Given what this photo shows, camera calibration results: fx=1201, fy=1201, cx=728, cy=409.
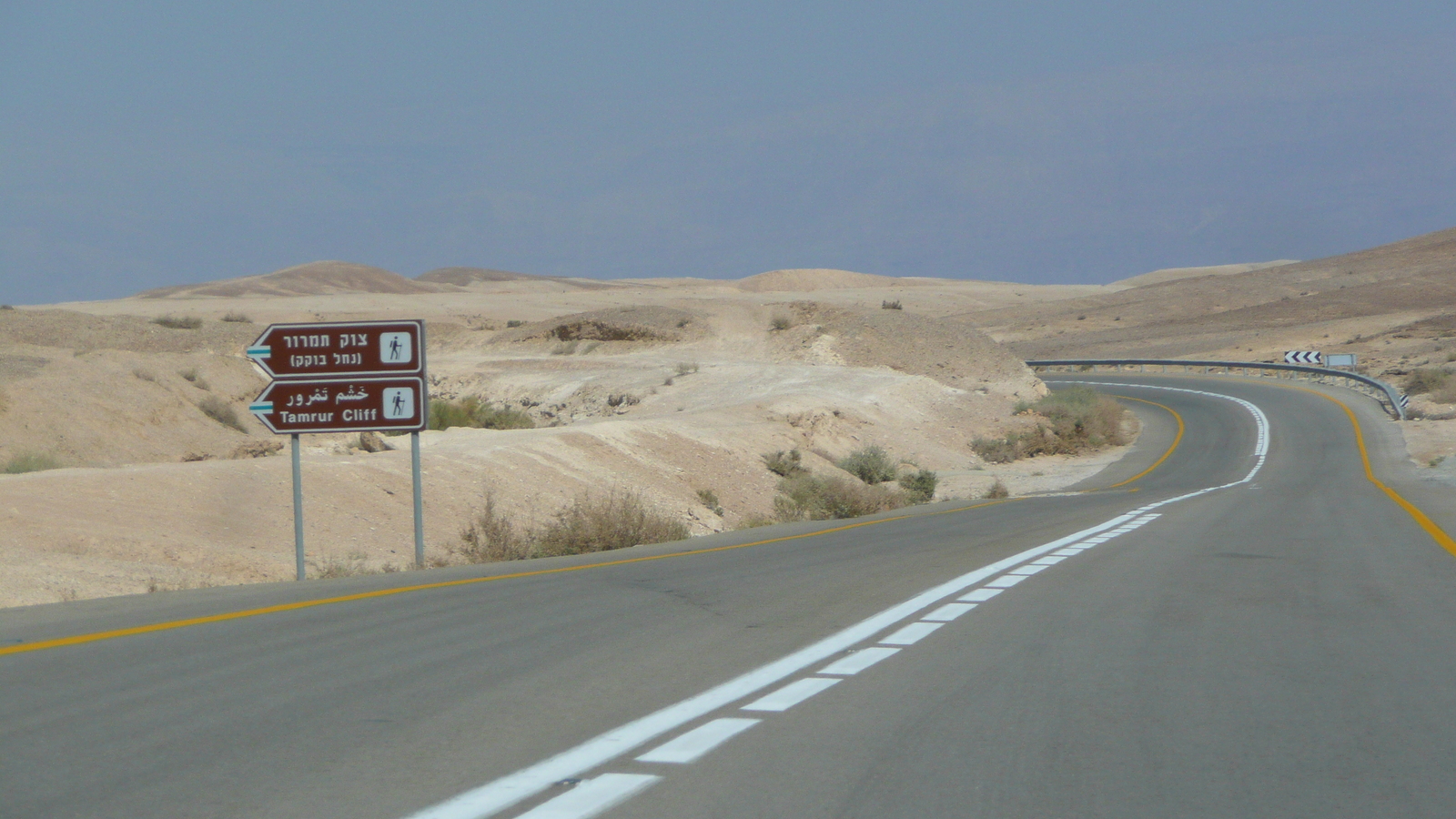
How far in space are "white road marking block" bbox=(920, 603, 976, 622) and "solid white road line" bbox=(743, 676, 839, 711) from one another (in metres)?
2.26

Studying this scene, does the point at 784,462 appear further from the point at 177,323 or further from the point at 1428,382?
the point at 177,323

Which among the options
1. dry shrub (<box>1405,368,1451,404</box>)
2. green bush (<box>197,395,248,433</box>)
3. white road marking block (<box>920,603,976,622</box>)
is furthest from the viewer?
dry shrub (<box>1405,368,1451,404</box>)

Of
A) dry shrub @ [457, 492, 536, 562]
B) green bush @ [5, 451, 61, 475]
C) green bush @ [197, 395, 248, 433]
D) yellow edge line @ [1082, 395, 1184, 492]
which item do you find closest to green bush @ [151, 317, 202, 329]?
green bush @ [197, 395, 248, 433]

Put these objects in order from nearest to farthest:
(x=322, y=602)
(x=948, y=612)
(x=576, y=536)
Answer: (x=948, y=612), (x=322, y=602), (x=576, y=536)

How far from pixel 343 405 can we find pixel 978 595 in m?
8.08

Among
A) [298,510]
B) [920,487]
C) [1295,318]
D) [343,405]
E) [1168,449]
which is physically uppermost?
[1295,318]

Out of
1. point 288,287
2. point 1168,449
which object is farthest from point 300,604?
point 288,287

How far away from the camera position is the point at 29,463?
23766 millimetres

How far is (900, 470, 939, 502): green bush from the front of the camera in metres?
29.8

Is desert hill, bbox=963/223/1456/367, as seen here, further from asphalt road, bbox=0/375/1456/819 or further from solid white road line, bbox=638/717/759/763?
solid white road line, bbox=638/717/759/763

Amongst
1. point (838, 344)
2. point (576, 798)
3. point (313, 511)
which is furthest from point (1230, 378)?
point (576, 798)

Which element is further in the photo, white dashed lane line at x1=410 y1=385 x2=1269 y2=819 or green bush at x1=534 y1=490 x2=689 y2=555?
green bush at x1=534 y1=490 x2=689 y2=555

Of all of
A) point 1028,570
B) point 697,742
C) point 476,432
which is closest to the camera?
point 697,742

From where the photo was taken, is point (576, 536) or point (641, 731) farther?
point (576, 536)
